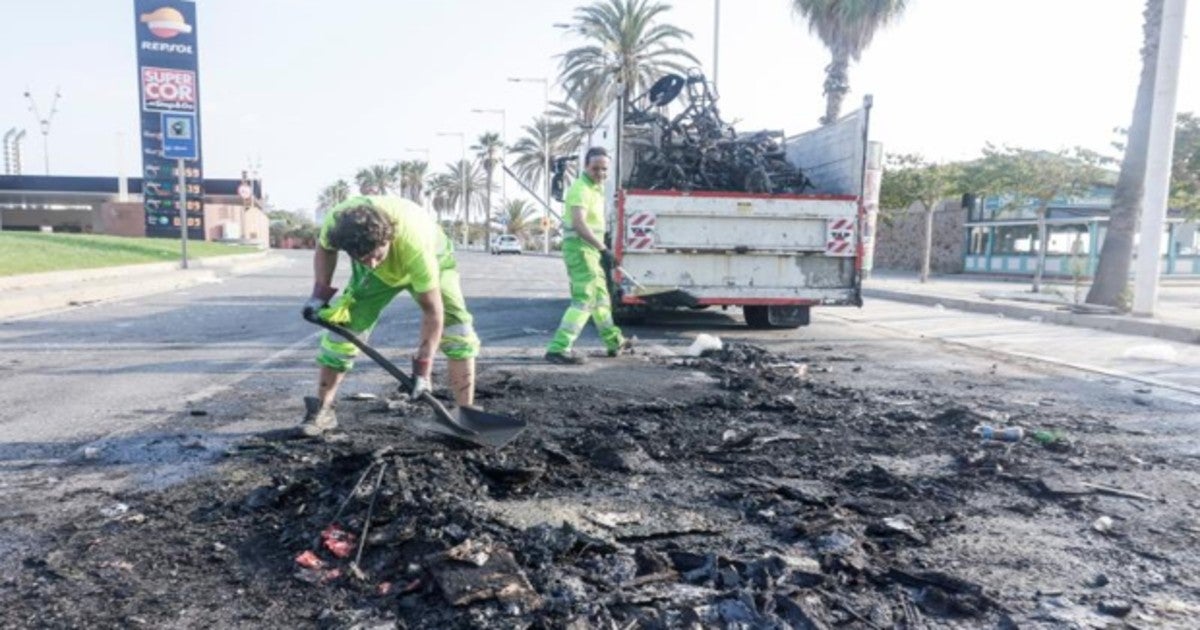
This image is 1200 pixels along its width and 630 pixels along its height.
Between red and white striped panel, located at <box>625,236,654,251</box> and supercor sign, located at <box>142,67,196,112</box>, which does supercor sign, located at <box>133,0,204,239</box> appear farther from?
red and white striped panel, located at <box>625,236,654,251</box>

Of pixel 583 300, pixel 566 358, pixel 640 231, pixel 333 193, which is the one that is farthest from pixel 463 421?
pixel 333 193

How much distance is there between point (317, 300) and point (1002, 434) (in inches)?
144

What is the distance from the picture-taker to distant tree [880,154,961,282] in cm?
2056

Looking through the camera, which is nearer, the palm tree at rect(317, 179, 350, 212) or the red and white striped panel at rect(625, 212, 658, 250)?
the red and white striped panel at rect(625, 212, 658, 250)

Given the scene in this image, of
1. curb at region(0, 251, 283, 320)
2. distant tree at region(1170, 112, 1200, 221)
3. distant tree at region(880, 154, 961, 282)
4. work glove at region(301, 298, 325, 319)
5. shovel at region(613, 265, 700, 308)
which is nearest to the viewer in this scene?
work glove at region(301, 298, 325, 319)

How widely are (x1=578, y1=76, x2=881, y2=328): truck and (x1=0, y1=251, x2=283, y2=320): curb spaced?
7.50 m

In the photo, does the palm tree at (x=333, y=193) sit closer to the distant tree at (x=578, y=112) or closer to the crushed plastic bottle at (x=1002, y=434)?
the distant tree at (x=578, y=112)

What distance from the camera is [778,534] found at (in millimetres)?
2871

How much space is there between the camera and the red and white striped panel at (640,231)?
28.1 ft

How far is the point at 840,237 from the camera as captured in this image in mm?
9023

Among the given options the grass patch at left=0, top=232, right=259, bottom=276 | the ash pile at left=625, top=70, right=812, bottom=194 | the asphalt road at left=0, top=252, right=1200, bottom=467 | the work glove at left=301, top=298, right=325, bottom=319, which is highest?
the ash pile at left=625, top=70, right=812, bottom=194

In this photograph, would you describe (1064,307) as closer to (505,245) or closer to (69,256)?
(69,256)

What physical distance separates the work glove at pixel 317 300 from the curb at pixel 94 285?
779 cm

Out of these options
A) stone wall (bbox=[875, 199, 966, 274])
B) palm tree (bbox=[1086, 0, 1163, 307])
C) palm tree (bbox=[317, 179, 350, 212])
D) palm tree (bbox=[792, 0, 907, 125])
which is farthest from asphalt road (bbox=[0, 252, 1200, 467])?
palm tree (bbox=[317, 179, 350, 212])
